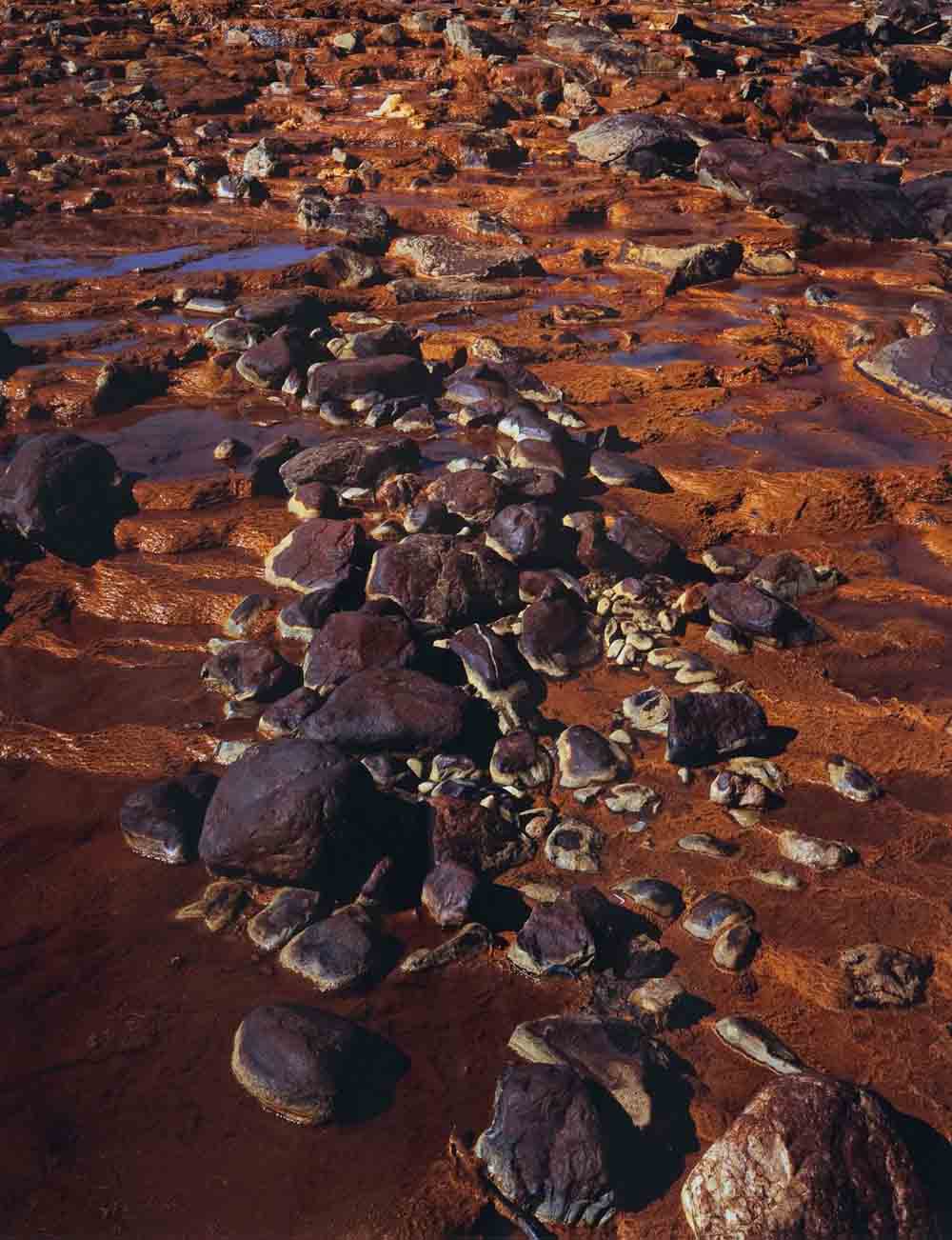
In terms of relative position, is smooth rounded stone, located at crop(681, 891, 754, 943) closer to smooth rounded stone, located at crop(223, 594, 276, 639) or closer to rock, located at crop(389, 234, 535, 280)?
smooth rounded stone, located at crop(223, 594, 276, 639)

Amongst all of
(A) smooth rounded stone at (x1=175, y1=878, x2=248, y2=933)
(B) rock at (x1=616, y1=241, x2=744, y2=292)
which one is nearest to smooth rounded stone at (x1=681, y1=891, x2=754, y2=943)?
(A) smooth rounded stone at (x1=175, y1=878, x2=248, y2=933)

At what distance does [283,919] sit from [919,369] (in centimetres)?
470

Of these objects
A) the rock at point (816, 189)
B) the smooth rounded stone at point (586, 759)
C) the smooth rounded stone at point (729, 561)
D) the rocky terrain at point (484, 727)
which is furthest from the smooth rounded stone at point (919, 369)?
the smooth rounded stone at point (586, 759)

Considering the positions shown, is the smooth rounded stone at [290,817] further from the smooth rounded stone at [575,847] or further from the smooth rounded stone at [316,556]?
the smooth rounded stone at [316,556]

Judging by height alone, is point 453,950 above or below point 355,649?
below

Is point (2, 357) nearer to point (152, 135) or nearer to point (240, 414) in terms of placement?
point (240, 414)

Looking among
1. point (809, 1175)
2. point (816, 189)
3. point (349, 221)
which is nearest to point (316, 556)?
point (809, 1175)

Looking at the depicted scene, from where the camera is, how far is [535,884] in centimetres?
322

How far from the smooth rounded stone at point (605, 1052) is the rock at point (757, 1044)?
188mm

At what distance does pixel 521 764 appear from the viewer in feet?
11.8

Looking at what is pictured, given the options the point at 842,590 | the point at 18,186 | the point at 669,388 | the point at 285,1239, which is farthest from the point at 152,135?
the point at 285,1239

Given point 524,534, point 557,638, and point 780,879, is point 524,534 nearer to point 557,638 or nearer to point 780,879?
point 557,638

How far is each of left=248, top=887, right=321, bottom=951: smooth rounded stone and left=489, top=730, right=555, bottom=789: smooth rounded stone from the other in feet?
2.54

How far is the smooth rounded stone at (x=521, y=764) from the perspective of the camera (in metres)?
3.57
